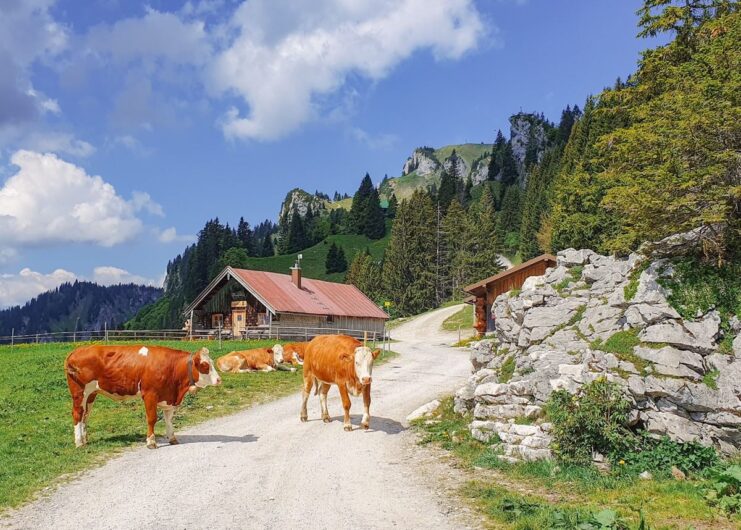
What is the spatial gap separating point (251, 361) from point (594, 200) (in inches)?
1380

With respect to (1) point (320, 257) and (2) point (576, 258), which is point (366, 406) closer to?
(2) point (576, 258)

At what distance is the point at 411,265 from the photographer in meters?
98.2

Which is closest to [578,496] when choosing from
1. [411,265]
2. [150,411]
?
[150,411]

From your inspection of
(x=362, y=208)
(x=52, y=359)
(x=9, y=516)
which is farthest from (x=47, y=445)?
(x=362, y=208)

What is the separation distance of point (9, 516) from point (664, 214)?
16074 millimetres

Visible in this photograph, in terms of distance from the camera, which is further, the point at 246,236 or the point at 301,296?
the point at 246,236

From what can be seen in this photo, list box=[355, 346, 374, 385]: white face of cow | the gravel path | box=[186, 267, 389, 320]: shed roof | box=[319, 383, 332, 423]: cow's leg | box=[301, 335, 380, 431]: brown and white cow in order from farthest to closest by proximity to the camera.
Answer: box=[186, 267, 389, 320]: shed roof, box=[319, 383, 332, 423]: cow's leg, box=[301, 335, 380, 431]: brown and white cow, box=[355, 346, 374, 385]: white face of cow, the gravel path

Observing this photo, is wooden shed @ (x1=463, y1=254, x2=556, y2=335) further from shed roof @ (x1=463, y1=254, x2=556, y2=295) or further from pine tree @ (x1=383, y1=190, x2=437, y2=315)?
pine tree @ (x1=383, y1=190, x2=437, y2=315)

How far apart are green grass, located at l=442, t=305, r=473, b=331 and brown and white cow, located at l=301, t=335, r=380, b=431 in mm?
50022

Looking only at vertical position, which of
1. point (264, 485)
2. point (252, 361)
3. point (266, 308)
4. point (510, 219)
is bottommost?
point (264, 485)

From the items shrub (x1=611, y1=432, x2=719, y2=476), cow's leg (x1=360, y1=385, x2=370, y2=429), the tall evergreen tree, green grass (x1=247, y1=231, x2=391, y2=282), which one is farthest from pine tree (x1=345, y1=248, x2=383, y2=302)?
shrub (x1=611, y1=432, x2=719, y2=476)

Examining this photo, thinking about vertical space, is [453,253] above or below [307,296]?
above

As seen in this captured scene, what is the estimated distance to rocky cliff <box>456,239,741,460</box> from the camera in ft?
36.0

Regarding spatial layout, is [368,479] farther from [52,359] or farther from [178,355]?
[52,359]
